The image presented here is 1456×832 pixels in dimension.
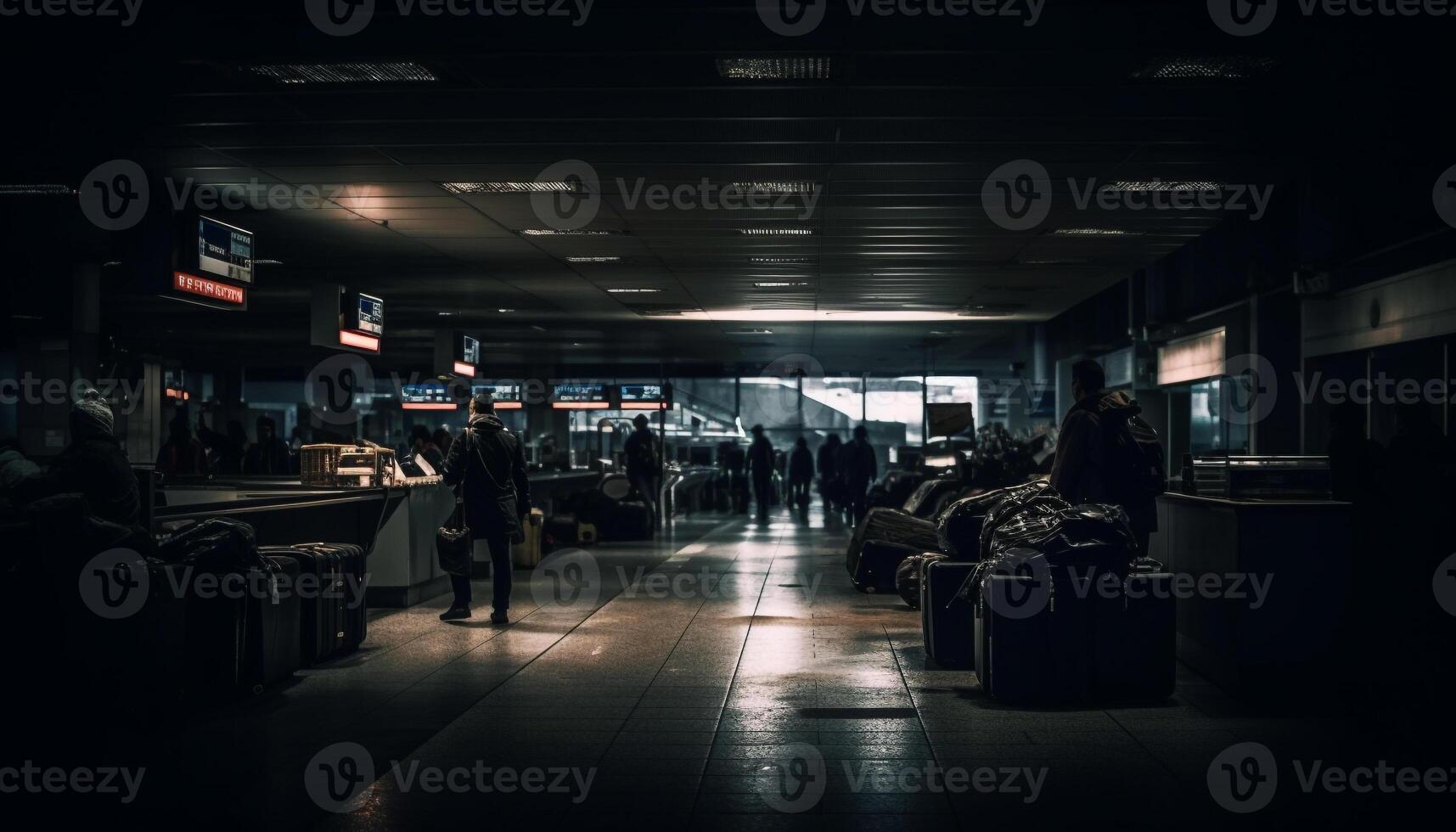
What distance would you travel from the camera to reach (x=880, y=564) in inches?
475

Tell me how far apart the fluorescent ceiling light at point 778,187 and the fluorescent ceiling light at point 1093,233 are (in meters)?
3.45

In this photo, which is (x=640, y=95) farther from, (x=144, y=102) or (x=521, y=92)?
(x=144, y=102)

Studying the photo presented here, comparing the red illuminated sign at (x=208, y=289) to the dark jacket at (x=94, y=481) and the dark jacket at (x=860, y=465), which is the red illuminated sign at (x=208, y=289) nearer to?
the dark jacket at (x=94, y=481)

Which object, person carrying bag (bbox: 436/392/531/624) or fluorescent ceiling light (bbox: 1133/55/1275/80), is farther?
person carrying bag (bbox: 436/392/531/624)

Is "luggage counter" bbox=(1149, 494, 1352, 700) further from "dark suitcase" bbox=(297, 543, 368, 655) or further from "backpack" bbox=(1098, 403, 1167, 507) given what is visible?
"dark suitcase" bbox=(297, 543, 368, 655)

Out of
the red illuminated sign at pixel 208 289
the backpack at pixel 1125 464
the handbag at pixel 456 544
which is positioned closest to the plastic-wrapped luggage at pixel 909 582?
the backpack at pixel 1125 464

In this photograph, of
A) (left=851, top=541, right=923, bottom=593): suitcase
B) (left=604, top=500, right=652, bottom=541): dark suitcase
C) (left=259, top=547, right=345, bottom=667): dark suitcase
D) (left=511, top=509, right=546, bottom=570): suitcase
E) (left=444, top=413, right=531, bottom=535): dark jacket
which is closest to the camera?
(left=259, top=547, right=345, bottom=667): dark suitcase

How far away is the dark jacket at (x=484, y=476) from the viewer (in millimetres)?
10086

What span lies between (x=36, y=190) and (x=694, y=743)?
8.25m

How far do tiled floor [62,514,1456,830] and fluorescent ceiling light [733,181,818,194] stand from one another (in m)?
3.59

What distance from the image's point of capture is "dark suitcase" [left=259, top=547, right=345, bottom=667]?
7.78 meters

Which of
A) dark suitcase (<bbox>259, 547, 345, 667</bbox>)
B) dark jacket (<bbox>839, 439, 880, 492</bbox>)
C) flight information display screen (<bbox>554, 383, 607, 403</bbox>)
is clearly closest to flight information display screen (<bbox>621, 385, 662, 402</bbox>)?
flight information display screen (<bbox>554, 383, 607, 403</bbox>)

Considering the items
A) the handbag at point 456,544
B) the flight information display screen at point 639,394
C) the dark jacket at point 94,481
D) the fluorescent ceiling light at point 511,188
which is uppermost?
the fluorescent ceiling light at point 511,188

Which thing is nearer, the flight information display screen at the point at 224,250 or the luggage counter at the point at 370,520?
the luggage counter at the point at 370,520
